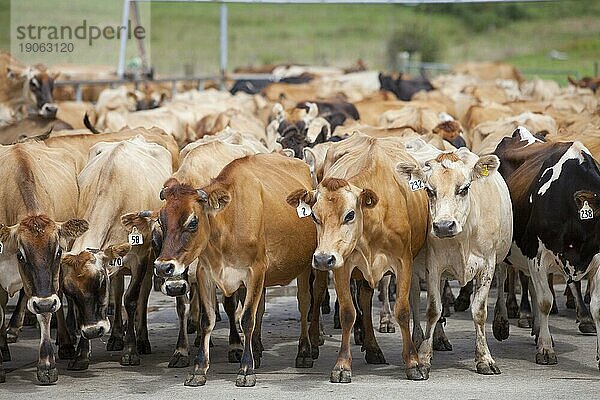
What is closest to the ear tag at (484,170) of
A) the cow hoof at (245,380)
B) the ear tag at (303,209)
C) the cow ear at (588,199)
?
the cow ear at (588,199)

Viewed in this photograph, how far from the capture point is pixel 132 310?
10406mm

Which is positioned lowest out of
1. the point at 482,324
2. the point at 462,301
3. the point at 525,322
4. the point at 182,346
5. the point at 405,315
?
the point at 462,301

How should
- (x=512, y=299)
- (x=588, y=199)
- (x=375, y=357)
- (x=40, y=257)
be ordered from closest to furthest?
(x=40, y=257)
(x=588, y=199)
(x=375, y=357)
(x=512, y=299)

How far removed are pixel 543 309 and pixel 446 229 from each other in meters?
1.51

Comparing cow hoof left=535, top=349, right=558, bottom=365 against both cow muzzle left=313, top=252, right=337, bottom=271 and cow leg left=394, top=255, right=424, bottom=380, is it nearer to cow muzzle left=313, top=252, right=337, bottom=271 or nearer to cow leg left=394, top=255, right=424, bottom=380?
cow leg left=394, top=255, right=424, bottom=380

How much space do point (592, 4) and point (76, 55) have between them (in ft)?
85.1

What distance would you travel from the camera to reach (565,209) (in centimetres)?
987

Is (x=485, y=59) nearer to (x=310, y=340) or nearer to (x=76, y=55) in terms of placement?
(x=76, y=55)

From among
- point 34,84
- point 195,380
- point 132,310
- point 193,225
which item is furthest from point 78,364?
point 34,84

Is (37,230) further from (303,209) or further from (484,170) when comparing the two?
(484,170)

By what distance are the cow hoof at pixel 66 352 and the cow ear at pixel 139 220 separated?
4.93ft

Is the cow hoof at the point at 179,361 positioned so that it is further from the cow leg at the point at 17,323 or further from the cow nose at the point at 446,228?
the cow nose at the point at 446,228

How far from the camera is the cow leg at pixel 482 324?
9.51 m

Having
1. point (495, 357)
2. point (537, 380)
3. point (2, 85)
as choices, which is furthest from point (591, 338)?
point (2, 85)
